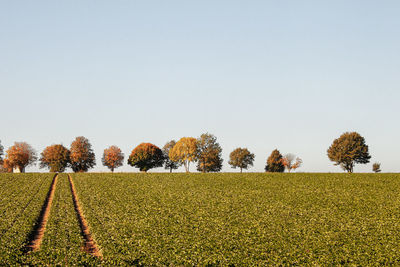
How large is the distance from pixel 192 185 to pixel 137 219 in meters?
26.3

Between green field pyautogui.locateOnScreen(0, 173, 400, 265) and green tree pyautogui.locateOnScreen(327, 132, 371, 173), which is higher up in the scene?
green tree pyautogui.locateOnScreen(327, 132, 371, 173)

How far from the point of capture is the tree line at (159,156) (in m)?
106

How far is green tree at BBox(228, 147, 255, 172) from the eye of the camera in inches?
5428

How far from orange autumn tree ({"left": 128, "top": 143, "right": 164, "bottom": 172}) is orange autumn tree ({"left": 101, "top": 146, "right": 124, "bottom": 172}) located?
5.17m

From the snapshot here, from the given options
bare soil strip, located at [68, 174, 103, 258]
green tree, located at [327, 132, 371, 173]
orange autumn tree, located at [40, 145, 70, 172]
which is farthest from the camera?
orange autumn tree, located at [40, 145, 70, 172]

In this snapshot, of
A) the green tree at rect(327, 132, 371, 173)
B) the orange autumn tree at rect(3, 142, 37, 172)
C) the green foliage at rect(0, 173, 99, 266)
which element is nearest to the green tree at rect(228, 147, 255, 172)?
the green tree at rect(327, 132, 371, 173)

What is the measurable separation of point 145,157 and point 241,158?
4049 centimetres

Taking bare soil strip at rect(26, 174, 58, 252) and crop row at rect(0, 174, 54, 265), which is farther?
bare soil strip at rect(26, 174, 58, 252)

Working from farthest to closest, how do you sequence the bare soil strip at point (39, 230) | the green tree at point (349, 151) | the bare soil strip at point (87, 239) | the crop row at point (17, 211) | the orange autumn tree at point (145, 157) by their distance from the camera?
the orange autumn tree at point (145, 157) → the green tree at point (349, 151) → the bare soil strip at point (39, 230) → the bare soil strip at point (87, 239) → the crop row at point (17, 211)

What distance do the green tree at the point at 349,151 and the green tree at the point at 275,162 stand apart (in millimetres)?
30004

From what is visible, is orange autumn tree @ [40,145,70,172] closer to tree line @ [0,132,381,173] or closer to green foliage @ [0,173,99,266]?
tree line @ [0,132,381,173]

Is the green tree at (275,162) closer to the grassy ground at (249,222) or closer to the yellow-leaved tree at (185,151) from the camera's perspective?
the yellow-leaved tree at (185,151)

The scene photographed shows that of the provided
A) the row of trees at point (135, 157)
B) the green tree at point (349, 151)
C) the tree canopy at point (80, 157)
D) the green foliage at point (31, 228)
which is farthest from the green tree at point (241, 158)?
the green foliage at point (31, 228)

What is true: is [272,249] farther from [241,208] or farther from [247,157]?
[247,157]
